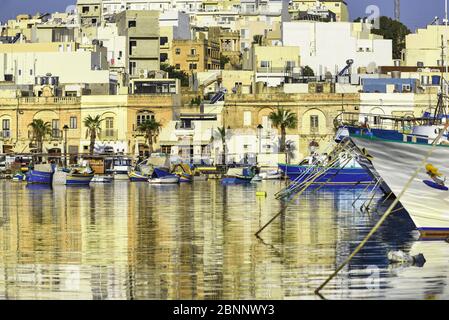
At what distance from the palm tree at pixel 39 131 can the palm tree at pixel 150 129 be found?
8064 mm

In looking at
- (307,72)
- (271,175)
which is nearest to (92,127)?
(271,175)

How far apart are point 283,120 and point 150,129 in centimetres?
1174

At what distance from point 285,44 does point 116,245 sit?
365ft

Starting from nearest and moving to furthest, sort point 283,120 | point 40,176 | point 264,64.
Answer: point 40,176 → point 283,120 → point 264,64

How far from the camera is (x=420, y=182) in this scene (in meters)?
48.3

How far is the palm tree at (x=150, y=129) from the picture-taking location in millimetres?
130250

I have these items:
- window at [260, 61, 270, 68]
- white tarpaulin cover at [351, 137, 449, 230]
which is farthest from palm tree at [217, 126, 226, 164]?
white tarpaulin cover at [351, 137, 449, 230]

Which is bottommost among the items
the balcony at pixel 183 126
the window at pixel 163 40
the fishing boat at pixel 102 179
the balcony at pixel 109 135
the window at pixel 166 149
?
the fishing boat at pixel 102 179

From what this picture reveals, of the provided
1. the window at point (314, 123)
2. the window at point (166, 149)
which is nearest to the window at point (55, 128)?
A: the window at point (166, 149)

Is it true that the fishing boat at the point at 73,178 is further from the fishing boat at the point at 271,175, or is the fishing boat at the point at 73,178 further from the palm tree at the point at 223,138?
the palm tree at the point at 223,138

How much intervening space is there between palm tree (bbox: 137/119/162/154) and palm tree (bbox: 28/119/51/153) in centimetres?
806

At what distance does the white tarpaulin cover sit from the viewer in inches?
1893

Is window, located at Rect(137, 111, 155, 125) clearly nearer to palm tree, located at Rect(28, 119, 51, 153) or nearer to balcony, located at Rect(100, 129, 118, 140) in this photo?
balcony, located at Rect(100, 129, 118, 140)

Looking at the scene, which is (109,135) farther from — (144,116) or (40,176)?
(40,176)
